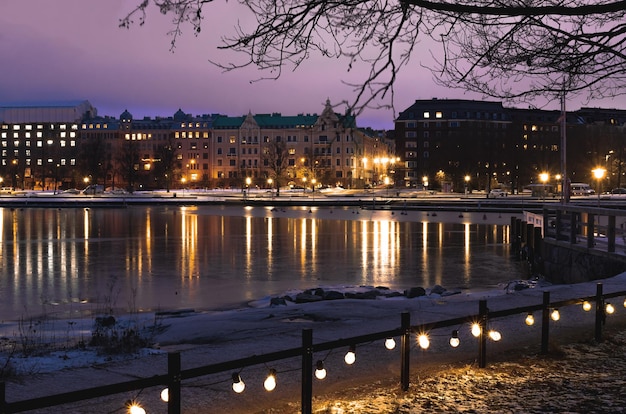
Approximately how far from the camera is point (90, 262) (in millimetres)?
29812

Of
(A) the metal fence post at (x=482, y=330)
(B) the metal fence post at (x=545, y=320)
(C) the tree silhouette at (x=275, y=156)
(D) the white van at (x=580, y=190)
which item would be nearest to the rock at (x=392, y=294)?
(B) the metal fence post at (x=545, y=320)

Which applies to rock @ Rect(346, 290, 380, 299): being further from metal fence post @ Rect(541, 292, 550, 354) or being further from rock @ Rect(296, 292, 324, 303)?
metal fence post @ Rect(541, 292, 550, 354)

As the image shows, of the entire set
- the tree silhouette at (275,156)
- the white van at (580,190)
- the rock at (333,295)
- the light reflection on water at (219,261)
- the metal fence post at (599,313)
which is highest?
the tree silhouette at (275,156)

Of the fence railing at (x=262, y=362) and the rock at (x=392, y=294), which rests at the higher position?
the fence railing at (x=262, y=362)

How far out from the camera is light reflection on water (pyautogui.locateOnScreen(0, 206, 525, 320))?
21.4 m

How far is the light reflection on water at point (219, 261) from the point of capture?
21422mm

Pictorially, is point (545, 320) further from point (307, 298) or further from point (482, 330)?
point (307, 298)

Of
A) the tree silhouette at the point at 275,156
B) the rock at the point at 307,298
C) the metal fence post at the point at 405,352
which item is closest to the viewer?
the metal fence post at the point at 405,352

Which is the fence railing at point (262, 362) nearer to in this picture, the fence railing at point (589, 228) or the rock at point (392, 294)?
the rock at point (392, 294)

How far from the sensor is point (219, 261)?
99.1 feet

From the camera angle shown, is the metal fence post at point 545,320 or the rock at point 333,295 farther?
the rock at point 333,295

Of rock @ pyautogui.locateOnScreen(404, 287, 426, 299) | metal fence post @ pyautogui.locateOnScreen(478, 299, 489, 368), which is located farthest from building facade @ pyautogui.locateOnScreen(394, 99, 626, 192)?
metal fence post @ pyautogui.locateOnScreen(478, 299, 489, 368)

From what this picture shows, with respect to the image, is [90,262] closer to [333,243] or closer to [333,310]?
[333,243]

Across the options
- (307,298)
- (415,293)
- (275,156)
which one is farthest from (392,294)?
(275,156)
